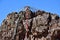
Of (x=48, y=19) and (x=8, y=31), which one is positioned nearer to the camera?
(x=48, y=19)

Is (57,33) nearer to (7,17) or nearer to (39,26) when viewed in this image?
(39,26)

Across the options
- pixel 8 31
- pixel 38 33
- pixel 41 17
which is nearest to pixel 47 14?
pixel 41 17

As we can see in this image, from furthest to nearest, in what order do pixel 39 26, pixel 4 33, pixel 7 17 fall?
pixel 7 17 → pixel 4 33 → pixel 39 26

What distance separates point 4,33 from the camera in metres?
Answer: 39.3

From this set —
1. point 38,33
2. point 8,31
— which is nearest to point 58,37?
point 38,33

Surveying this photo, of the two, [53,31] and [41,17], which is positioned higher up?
[41,17]

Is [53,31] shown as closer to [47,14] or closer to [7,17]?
[47,14]

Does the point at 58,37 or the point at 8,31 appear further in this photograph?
the point at 8,31

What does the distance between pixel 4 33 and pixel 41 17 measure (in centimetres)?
820

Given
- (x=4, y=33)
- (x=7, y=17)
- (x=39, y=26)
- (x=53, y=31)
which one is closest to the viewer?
(x=53, y=31)

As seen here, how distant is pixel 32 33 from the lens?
3772cm

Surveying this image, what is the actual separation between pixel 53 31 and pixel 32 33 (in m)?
4.81

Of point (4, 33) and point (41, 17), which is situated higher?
point (41, 17)

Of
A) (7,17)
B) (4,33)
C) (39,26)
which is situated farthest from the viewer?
(7,17)
